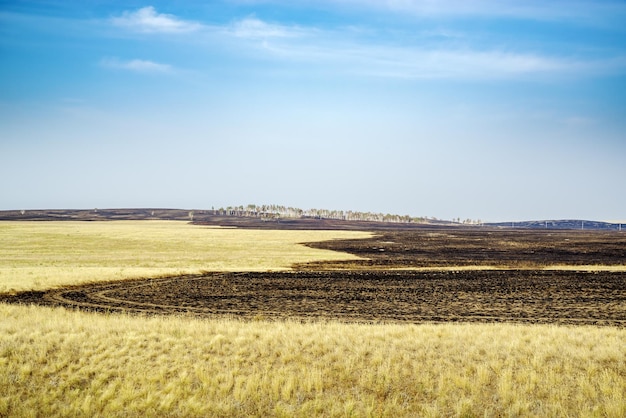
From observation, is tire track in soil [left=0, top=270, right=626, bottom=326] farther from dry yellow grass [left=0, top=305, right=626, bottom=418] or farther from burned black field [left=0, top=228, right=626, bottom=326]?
dry yellow grass [left=0, top=305, right=626, bottom=418]

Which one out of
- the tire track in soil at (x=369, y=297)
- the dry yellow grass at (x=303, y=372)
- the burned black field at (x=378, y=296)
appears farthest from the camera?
the burned black field at (x=378, y=296)

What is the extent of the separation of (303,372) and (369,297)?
17.3 m

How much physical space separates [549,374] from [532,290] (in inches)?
863

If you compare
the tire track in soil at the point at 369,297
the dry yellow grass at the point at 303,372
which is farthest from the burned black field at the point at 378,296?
the dry yellow grass at the point at 303,372

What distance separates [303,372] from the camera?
1356cm

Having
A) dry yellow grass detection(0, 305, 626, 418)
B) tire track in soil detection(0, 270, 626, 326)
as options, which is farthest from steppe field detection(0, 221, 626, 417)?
tire track in soil detection(0, 270, 626, 326)

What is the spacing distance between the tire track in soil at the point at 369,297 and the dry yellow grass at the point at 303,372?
6689 mm

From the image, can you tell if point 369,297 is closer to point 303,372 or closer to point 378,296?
point 378,296

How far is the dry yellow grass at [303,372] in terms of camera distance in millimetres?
11977

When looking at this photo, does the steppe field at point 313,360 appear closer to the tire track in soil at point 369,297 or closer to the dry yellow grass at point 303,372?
the dry yellow grass at point 303,372

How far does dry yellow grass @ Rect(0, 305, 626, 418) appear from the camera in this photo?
12.0 m

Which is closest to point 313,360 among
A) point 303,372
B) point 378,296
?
point 303,372

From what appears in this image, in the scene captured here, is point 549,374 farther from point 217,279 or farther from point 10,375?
point 217,279

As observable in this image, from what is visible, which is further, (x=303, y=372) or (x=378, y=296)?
(x=378, y=296)
